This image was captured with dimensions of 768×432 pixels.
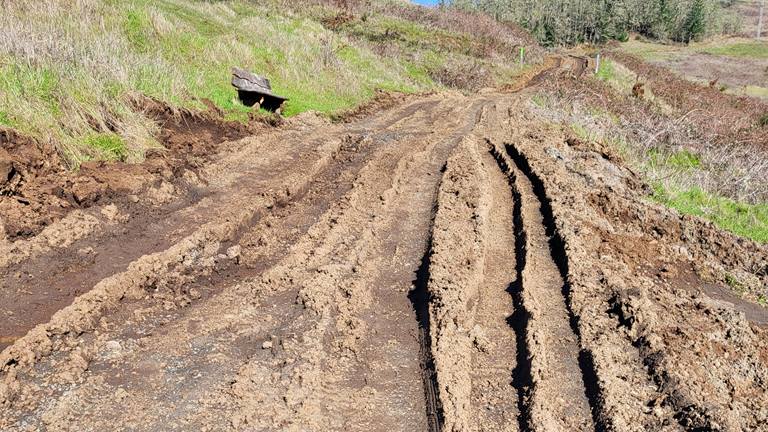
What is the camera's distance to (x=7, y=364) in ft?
11.0

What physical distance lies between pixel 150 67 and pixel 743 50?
62463mm

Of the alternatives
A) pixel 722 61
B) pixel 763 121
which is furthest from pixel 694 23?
pixel 763 121

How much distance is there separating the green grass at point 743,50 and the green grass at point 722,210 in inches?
2088

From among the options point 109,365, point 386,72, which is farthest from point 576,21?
point 109,365

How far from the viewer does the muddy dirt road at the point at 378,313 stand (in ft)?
10.4

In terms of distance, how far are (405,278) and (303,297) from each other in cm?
95

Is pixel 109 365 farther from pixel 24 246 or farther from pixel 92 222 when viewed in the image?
pixel 92 222

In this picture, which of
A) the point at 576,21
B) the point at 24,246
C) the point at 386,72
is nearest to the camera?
the point at 24,246

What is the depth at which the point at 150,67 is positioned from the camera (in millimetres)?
9383

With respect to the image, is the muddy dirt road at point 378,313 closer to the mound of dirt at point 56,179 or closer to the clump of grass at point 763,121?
the mound of dirt at point 56,179

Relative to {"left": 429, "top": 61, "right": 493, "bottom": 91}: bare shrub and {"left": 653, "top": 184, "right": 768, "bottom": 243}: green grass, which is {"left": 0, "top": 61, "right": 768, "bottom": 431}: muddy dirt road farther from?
{"left": 429, "top": 61, "right": 493, "bottom": 91}: bare shrub

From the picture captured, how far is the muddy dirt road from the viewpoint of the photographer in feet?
10.4

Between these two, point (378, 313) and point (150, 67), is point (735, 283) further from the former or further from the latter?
point (150, 67)

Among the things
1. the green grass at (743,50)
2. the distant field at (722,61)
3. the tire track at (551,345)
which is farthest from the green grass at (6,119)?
the green grass at (743,50)
